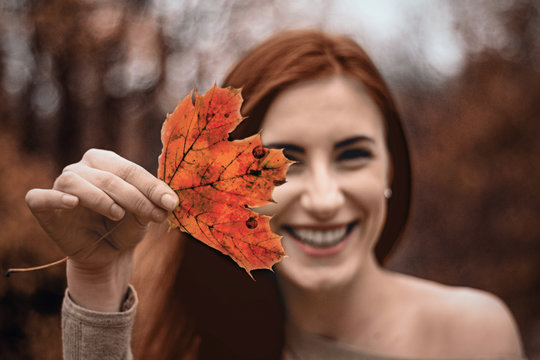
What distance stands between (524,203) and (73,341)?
5809mm

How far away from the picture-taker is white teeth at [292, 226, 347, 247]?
1121 millimetres

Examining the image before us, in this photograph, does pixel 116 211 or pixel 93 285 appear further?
pixel 93 285

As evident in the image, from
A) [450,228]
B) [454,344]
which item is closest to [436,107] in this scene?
[450,228]

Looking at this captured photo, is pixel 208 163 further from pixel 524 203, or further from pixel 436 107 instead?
pixel 436 107

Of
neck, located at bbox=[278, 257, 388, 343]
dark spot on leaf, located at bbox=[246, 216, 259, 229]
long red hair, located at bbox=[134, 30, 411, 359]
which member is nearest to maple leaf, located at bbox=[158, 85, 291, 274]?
dark spot on leaf, located at bbox=[246, 216, 259, 229]

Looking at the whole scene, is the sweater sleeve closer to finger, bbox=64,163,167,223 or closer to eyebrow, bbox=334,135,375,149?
finger, bbox=64,163,167,223

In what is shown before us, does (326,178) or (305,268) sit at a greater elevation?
(326,178)

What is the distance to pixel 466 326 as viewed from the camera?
131 centimetres

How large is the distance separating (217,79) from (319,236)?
11.5 feet

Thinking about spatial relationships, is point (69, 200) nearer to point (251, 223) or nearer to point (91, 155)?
point (91, 155)

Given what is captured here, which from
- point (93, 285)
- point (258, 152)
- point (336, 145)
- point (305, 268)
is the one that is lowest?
point (305, 268)

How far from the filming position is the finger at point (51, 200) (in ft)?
2.01

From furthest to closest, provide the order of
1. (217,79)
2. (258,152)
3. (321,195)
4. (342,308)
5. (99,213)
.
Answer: (217,79)
(342,308)
(321,195)
(99,213)
(258,152)

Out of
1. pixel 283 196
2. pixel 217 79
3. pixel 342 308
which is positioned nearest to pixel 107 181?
pixel 283 196
